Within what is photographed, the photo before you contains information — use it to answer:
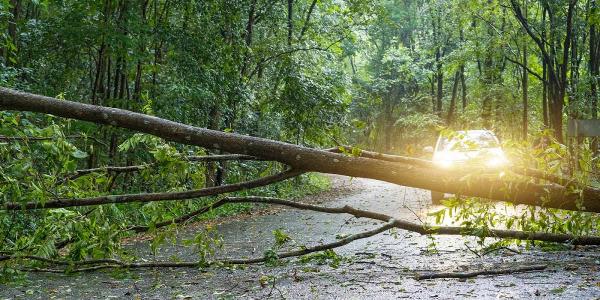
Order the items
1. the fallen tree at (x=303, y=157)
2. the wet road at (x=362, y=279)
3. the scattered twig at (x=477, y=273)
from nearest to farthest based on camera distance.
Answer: the fallen tree at (x=303, y=157), the wet road at (x=362, y=279), the scattered twig at (x=477, y=273)

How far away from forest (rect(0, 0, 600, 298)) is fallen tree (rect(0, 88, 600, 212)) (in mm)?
16

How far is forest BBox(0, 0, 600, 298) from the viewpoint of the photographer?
578 centimetres

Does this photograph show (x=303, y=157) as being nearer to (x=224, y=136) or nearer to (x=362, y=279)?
(x=224, y=136)

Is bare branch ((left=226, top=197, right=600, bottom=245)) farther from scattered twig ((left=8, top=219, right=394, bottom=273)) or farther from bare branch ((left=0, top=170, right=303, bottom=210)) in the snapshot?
bare branch ((left=0, top=170, right=303, bottom=210))

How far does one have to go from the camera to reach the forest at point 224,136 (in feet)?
19.0

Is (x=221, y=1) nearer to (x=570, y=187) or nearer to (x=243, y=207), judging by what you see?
(x=243, y=207)

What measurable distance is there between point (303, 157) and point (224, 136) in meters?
0.75

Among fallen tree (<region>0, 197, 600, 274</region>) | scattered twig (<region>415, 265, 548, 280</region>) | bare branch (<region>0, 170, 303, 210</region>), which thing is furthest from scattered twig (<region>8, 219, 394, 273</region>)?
bare branch (<region>0, 170, 303, 210</region>)

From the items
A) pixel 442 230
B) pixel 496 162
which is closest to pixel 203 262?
pixel 442 230

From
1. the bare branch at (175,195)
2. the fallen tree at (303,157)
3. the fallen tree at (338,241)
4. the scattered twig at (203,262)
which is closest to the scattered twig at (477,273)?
the fallen tree at (338,241)

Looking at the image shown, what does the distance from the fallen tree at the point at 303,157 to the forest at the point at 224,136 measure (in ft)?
0.05

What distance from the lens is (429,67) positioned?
2008 inches

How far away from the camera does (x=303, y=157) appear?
5543 mm

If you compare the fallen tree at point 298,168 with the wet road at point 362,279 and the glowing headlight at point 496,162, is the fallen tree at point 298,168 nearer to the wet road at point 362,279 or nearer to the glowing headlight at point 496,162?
the glowing headlight at point 496,162
